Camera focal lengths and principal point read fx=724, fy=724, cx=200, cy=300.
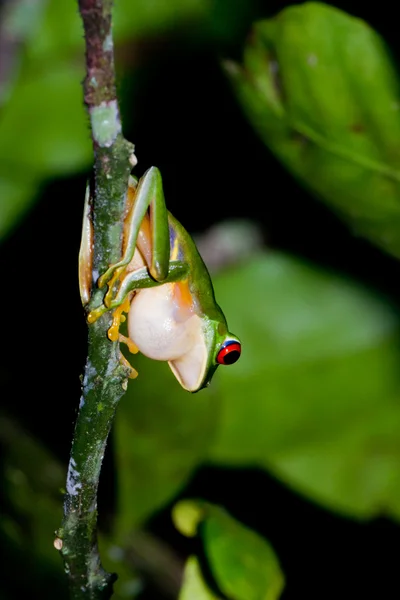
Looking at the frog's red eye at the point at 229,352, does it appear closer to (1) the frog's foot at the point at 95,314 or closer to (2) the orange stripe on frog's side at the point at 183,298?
(2) the orange stripe on frog's side at the point at 183,298

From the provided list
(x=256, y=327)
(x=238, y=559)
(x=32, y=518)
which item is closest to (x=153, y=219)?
(x=238, y=559)

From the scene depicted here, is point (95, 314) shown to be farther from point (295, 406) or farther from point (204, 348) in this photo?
point (295, 406)

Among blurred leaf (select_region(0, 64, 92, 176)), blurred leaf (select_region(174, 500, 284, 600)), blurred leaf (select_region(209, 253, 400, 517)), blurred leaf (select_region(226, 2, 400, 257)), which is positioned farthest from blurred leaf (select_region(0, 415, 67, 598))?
blurred leaf (select_region(226, 2, 400, 257))

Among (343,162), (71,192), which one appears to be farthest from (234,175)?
(343,162)

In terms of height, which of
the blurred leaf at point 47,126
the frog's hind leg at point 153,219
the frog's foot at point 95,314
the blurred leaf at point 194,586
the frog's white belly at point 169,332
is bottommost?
the blurred leaf at point 194,586

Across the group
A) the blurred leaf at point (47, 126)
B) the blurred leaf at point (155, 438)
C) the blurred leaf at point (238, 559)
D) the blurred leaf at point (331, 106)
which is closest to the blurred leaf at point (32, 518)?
the blurred leaf at point (155, 438)

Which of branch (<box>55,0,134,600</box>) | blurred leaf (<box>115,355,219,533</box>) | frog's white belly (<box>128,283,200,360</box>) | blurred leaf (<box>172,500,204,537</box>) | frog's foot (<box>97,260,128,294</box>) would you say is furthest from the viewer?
blurred leaf (<box>115,355,219,533</box>)

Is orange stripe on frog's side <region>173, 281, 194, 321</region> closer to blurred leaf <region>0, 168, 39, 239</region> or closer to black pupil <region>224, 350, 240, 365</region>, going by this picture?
black pupil <region>224, 350, 240, 365</region>
